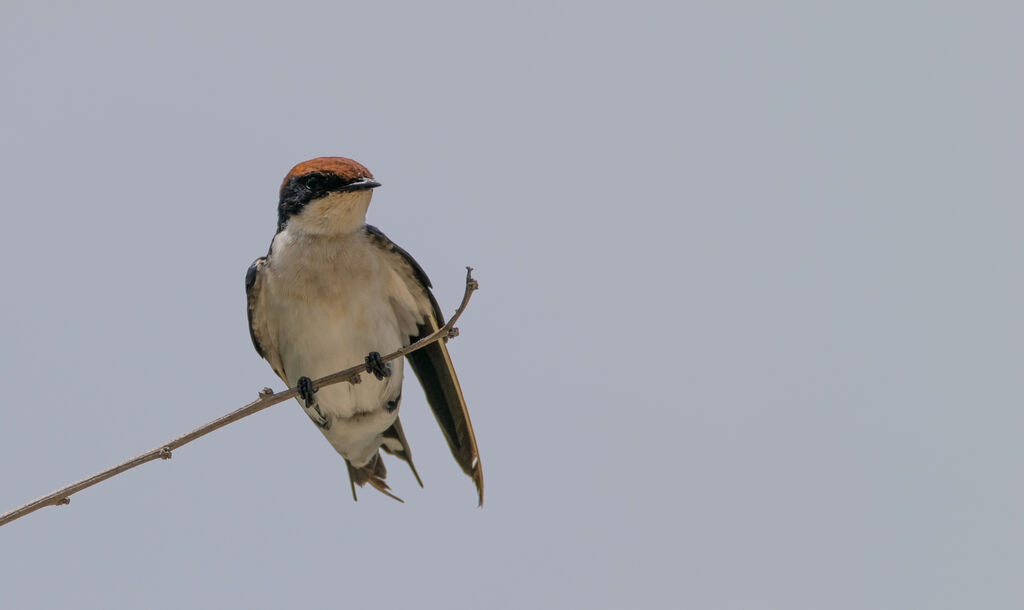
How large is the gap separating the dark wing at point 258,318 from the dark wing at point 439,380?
976 millimetres

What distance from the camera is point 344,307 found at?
8656 mm

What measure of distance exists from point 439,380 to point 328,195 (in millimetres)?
1787

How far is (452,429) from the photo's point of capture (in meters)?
9.05

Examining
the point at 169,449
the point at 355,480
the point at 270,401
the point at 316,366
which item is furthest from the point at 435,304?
the point at 169,449

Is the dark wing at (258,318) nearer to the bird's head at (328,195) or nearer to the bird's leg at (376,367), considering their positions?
the bird's head at (328,195)

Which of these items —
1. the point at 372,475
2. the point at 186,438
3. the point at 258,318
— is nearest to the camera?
the point at 186,438

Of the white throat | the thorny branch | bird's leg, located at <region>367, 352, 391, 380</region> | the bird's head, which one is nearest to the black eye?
the bird's head

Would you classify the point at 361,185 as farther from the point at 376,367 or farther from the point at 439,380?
the point at 439,380

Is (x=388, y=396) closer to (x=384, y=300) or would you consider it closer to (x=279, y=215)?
(x=384, y=300)

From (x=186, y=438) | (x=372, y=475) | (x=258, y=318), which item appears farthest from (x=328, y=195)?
(x=186, y=438)

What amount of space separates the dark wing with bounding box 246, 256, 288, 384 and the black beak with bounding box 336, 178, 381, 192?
43.6 inches

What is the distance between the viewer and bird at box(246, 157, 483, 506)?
8.58m

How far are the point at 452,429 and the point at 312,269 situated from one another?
165 cm

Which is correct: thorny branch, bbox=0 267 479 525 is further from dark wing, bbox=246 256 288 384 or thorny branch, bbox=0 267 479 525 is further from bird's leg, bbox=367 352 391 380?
dark wing, bbox=246 256 288 384
